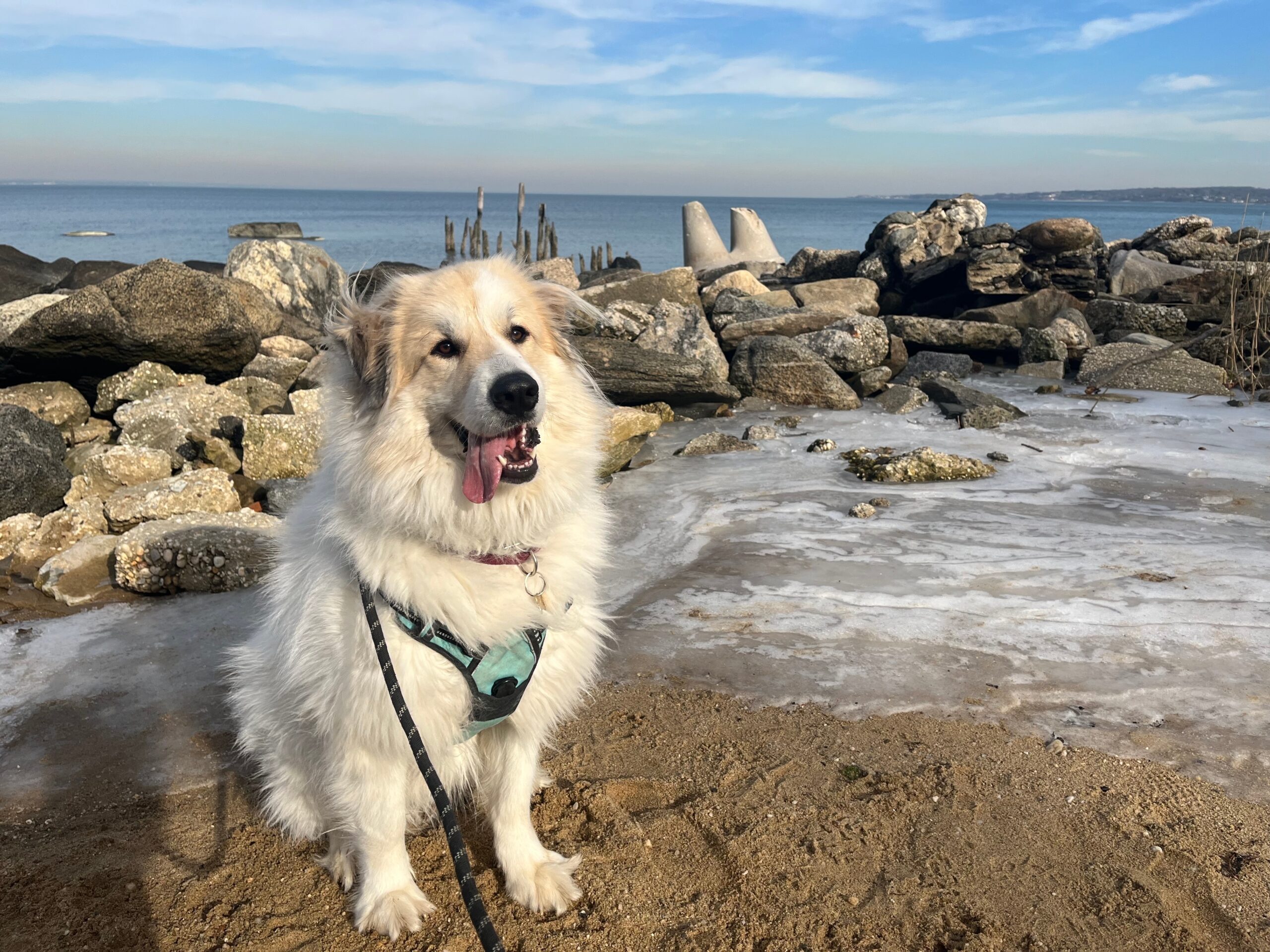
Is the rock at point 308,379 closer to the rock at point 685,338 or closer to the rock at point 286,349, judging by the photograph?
the rock at point 286,349

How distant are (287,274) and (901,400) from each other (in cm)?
1012

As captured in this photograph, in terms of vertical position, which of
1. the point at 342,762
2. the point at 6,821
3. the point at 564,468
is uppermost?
the point at 564,468

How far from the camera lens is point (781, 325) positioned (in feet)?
39.8

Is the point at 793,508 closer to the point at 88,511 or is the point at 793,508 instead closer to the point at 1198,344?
the point at 88,511

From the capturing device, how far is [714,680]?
154 inches

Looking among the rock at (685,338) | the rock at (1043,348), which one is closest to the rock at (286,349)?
the rock at (685,338)

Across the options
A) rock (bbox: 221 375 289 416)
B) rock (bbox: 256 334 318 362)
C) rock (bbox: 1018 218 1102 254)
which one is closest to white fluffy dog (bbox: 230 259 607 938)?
rock (bbox: 221 375 289 416)

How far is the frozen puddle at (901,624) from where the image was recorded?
3436mm

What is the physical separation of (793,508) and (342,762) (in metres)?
4.45

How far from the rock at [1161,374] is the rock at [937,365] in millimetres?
1512

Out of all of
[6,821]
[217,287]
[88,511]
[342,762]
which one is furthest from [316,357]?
[342,762]

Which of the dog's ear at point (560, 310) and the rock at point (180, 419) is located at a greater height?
the dog's ear at point (560, 310)

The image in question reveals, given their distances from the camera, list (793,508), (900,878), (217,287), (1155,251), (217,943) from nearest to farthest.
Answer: (217,943)
(900,878)
(793,508)
(217,287)
(1155,251)

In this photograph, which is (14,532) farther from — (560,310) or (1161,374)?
(1161,374)
